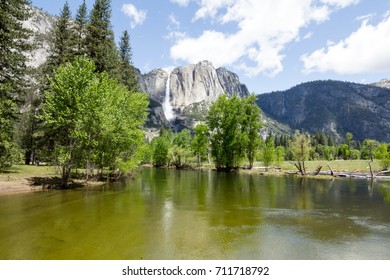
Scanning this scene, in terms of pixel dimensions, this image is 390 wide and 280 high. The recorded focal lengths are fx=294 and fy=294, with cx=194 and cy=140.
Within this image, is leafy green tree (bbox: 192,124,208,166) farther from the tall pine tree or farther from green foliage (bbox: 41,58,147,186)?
the tall pine tree

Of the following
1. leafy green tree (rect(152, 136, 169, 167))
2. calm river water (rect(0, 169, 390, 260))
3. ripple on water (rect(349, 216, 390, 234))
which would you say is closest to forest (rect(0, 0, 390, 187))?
calm river water (rect(0, 169, 390, 260))

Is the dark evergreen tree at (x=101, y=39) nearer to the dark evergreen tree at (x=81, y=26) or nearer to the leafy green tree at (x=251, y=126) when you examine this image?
the dark evergreen tree at (x=81, y=26)

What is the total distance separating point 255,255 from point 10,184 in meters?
26.5

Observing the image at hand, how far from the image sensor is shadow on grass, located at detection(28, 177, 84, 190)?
31288 millimetres

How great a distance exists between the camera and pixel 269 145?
76.5 meters

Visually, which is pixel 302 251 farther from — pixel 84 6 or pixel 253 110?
pixel 253 110

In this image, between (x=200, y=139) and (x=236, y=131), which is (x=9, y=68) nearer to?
(x=236, y=131)

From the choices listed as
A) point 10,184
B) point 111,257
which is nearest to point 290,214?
point 111,257

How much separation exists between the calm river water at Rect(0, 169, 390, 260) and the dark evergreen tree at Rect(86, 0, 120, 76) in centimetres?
2897

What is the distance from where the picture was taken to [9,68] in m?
34.1

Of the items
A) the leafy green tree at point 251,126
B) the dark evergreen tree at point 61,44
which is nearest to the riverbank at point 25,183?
the dark evergreen tree at point 61,44

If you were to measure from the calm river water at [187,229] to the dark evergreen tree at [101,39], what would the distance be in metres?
29.0

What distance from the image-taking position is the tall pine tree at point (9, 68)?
32062 millimetres

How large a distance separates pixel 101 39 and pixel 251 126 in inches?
1832
